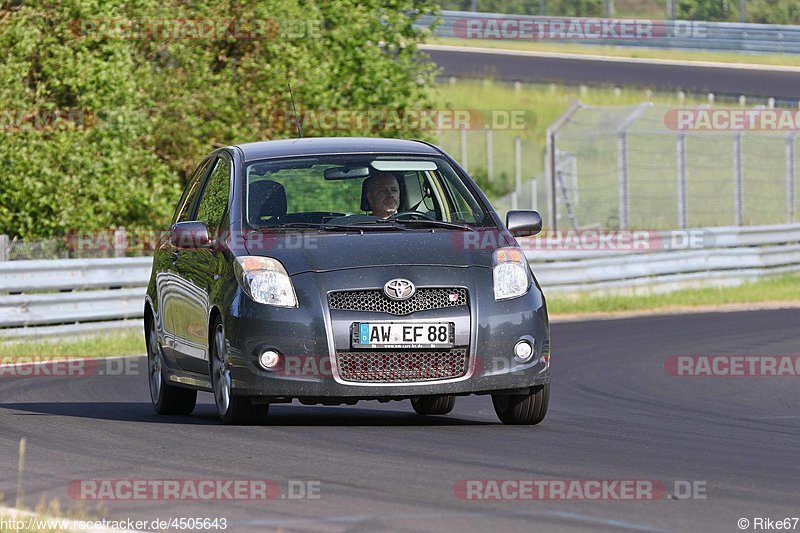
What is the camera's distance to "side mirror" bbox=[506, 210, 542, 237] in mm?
10492

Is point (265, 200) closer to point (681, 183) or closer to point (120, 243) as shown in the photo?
point (120, 243)

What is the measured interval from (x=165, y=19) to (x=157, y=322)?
14971mm

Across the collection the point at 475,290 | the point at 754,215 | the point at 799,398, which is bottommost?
the point at 754,215

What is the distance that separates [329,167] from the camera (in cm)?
1101

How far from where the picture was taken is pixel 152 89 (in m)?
26.0

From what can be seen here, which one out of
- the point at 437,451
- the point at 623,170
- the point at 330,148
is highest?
the point at 330,148

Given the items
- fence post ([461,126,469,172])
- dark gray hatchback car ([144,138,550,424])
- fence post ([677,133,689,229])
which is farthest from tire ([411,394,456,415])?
fence post ([461,126,469,172])

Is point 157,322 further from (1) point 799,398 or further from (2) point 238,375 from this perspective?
(1) point 799,398

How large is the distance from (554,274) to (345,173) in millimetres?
14207

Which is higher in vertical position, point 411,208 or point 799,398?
point 411,208

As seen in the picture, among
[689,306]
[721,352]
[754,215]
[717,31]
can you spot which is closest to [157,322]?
[721,352]

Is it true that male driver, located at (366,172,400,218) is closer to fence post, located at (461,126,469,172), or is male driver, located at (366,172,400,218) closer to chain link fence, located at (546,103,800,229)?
chain link fence, located at (546,103,800,229)

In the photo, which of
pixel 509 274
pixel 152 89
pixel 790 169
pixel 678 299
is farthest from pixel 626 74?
pixel 509 274

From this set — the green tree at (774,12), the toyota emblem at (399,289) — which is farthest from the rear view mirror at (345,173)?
the green tree at (774,12)
